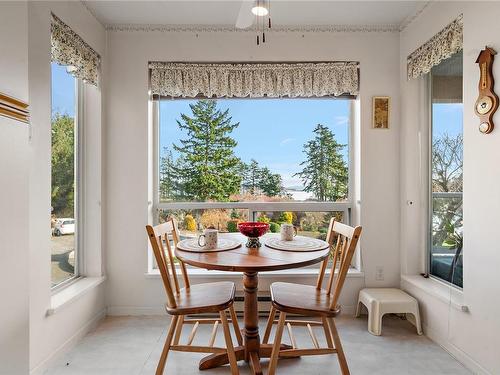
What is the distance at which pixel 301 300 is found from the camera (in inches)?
77.2

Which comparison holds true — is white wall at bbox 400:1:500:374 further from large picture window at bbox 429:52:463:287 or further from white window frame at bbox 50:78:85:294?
white window frame at bbox 50:78:85:294

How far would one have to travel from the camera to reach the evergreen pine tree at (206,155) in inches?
123

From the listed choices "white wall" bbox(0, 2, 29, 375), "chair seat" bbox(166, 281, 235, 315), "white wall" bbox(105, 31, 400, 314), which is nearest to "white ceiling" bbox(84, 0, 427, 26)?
"white wall" bbox(105, 31, 400, 314)

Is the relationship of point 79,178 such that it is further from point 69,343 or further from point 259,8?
point 259,8

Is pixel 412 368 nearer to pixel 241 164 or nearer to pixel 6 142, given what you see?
pixel 241 164

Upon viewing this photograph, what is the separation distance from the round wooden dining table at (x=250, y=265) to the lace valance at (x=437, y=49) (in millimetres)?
1647

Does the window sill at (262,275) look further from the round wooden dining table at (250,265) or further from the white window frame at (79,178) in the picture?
the round wooden dining table at (250,265)

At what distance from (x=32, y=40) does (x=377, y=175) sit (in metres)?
2.76

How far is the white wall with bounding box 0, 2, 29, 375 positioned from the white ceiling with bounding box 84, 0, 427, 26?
1219 millimetres

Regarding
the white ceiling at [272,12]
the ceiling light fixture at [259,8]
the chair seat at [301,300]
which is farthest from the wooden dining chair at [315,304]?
the white ceiling at [272,12]

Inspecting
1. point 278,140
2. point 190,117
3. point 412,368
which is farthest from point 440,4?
point 412,368

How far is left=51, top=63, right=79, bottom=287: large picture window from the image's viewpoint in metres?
2.41

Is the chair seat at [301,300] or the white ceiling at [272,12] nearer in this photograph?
the chair seat at [301,300]

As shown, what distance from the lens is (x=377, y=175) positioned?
296 cm
